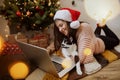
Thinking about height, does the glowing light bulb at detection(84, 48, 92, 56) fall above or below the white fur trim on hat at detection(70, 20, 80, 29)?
below

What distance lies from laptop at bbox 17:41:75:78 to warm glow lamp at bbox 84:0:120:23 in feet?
3.05

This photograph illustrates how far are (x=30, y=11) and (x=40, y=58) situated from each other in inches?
49.1

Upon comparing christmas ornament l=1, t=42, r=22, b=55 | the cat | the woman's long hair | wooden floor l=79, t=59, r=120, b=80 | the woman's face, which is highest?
the woman's face

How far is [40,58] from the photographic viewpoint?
56.8 inches

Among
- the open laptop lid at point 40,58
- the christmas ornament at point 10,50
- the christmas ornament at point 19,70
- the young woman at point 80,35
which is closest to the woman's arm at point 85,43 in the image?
the young woman at point 80,35

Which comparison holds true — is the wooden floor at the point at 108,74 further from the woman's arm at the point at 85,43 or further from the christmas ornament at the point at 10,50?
the christmas ornament at the point at 10,50

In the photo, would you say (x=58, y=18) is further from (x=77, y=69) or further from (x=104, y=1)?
(x=104, y=1)

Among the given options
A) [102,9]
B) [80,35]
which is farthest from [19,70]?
[102,9]

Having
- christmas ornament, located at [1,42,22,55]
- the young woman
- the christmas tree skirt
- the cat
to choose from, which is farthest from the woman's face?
christmas ornament, located at [1,42,22,55]

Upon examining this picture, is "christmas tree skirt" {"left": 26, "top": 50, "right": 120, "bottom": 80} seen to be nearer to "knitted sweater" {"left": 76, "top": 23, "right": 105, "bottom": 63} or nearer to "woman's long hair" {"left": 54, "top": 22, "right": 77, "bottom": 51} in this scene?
"knitted sweater" {"left": 76, "top": 23, "right": 105, "bottom": 63}

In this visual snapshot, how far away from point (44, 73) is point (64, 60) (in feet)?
0.62

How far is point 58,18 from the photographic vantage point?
1638 mm

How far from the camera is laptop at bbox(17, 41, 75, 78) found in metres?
1.35

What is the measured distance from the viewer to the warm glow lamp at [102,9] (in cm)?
233
